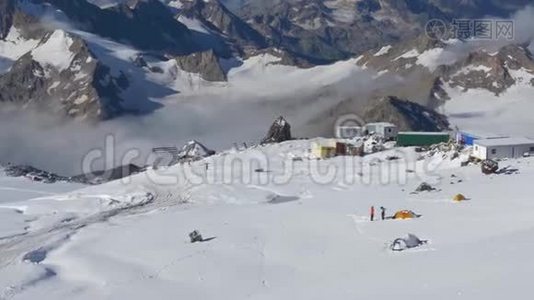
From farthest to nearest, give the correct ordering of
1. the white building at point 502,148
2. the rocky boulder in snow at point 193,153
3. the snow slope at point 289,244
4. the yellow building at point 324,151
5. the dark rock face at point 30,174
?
the rocky boulder in snow at point 193,153 → the dark rock face at point 30,174 → the yellow building at point 324,151 → the white building at point 502,148 → the snow slope at point 289,244

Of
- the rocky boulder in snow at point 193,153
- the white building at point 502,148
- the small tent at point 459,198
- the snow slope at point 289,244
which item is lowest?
the snow slope at point 289,244

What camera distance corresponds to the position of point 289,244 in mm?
45219

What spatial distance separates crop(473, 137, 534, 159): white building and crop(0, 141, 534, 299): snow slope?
560 cm

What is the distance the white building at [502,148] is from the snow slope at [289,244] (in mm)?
5597

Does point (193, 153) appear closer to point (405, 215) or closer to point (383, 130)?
point (383, 130)

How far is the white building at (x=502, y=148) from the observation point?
78938 millimetres

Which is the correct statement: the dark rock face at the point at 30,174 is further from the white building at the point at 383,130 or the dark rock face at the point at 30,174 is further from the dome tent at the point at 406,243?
the dome tent at the point at 406,243

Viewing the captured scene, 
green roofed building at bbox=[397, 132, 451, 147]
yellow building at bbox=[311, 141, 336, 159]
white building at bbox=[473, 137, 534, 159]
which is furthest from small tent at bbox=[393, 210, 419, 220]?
green roofed building at bbox=[397, 132, 451, 147]

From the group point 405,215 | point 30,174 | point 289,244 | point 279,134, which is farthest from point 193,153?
point 289,244

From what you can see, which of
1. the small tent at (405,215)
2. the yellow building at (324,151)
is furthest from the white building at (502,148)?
the small tent at (405,215)

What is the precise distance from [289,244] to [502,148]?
4128cm

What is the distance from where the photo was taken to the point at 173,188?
77.5 meters

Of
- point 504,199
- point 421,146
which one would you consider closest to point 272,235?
point 504,199

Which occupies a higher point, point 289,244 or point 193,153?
point 193,153
